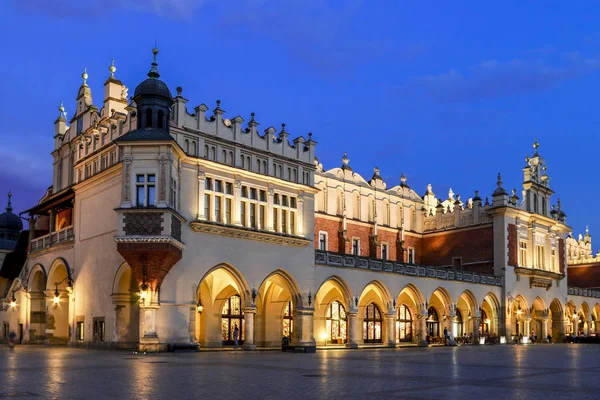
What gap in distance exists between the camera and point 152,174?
118ft

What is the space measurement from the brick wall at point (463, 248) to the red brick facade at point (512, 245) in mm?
1467

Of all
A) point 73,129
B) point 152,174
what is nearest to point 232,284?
point 152,174

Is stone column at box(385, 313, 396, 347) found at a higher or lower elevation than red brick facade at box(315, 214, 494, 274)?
lower

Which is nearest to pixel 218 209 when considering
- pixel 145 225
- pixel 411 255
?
pixel 145 225

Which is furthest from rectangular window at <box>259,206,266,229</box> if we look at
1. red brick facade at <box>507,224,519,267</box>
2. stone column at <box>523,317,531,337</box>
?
stone column at <box>523,317,531,337</box>

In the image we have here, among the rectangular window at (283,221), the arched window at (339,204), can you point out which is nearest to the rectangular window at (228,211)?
the rectangular window at (283,221)

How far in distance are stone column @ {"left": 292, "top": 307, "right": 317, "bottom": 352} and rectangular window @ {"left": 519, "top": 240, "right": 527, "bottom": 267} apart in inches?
1017

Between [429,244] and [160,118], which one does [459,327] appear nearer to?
[429,244]

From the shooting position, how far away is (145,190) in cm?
3578

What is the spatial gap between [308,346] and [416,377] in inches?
827

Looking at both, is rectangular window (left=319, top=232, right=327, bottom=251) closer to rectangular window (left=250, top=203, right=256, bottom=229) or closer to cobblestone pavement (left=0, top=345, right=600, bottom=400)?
rectangular window (left=250, top=203, right=256, bottom=229)

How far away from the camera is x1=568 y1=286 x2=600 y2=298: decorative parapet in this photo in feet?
236

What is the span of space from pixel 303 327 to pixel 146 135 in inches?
610

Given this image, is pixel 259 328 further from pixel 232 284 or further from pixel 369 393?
pixel 369 393
